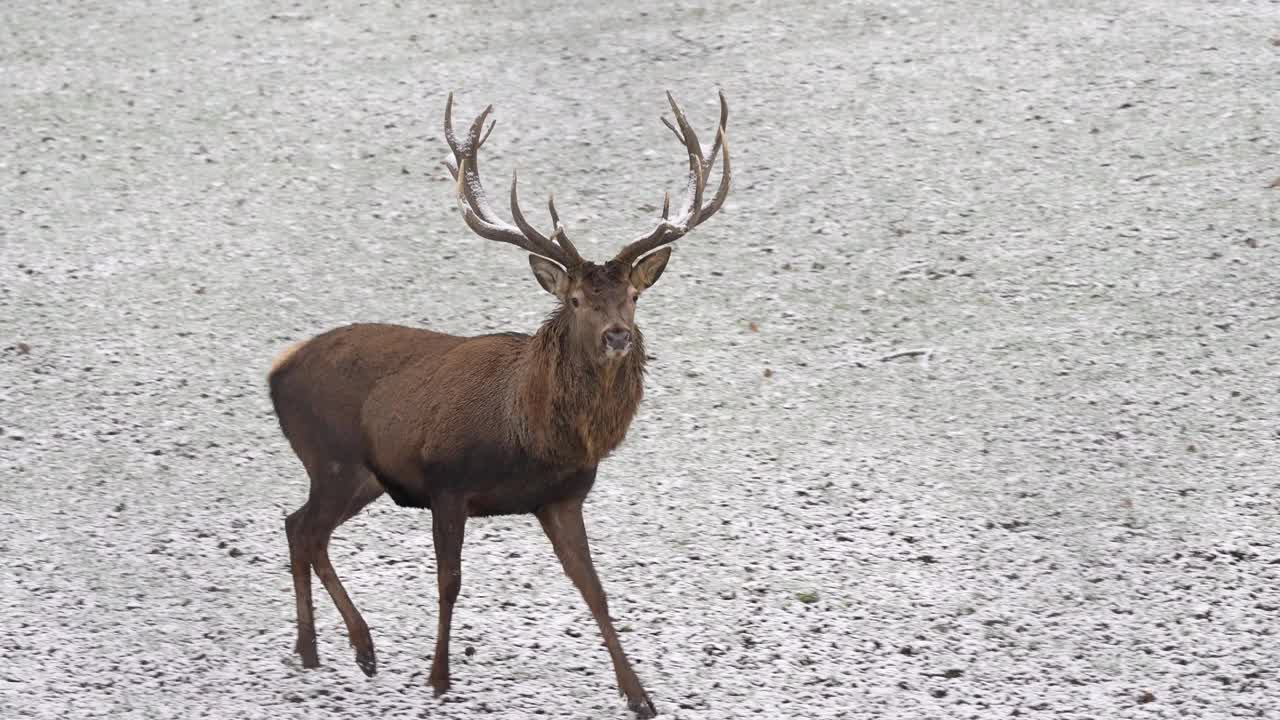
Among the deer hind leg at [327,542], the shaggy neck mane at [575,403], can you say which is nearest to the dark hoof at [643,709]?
the shaggy neck mane at [575,403]

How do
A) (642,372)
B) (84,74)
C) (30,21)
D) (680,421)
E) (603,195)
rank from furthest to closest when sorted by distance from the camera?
1. (30,21)
2. (84,74)
3. (603,195)
4. (680,421)
5. (642,372)

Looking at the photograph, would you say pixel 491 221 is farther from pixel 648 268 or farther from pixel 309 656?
pixel 309 656

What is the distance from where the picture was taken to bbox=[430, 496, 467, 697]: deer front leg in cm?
845

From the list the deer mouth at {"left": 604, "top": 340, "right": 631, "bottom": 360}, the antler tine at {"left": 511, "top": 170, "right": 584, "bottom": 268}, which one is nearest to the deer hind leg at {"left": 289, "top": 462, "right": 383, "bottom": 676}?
the antler tine at {"left": 511, "top": 170, "right": 584, "bottom": 268}

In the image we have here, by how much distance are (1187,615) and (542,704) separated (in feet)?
12.4

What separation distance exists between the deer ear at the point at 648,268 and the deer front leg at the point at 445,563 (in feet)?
4.79

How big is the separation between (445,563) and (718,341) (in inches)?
193

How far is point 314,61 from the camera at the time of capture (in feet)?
59.2

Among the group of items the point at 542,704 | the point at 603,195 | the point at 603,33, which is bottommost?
the point at 542,704

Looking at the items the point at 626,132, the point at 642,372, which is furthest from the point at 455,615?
the point at 626,132

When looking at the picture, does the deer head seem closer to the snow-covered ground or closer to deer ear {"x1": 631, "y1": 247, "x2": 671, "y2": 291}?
deer ear {"x1": 631, "y1": 247, "x2": 671, "y2": 291}

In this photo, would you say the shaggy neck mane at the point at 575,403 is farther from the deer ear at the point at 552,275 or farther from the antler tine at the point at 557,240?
the antler tine at the point at 557,240

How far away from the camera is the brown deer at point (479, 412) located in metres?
8.31

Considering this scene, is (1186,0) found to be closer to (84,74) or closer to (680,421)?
(680,421)
